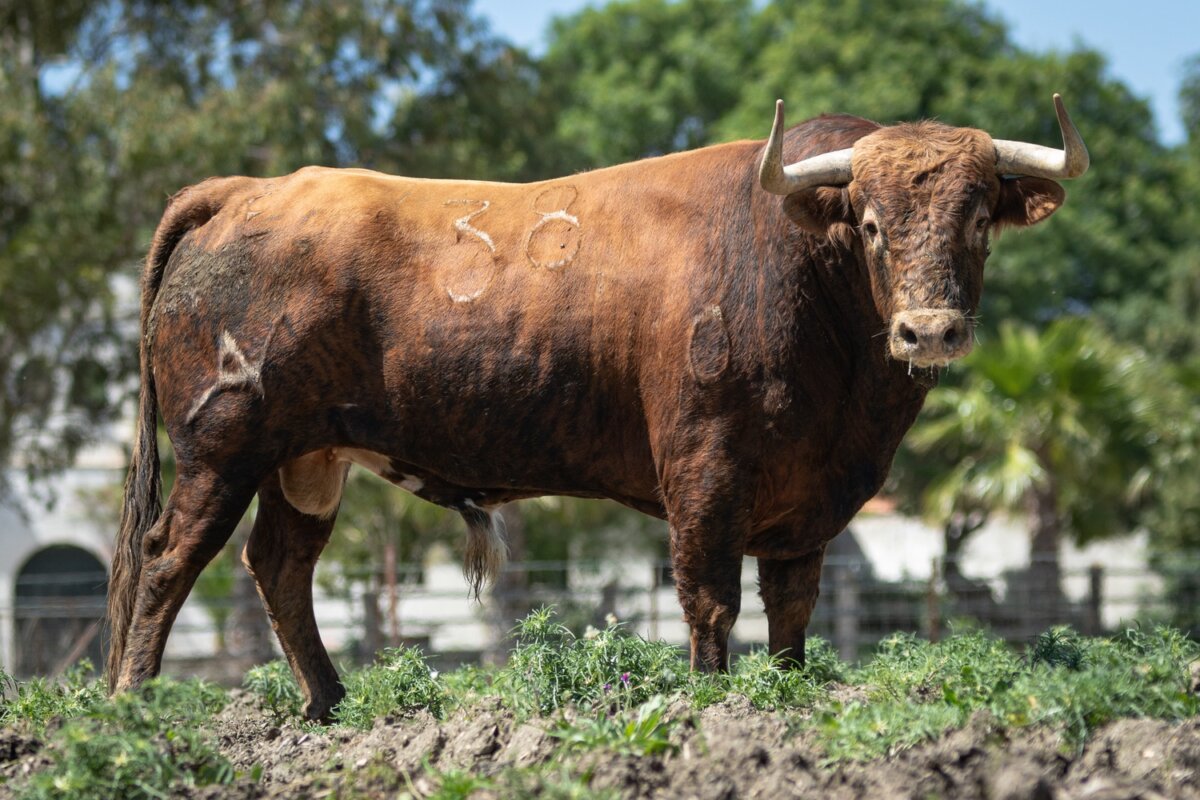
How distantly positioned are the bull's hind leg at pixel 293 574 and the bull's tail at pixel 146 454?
0.49 meters

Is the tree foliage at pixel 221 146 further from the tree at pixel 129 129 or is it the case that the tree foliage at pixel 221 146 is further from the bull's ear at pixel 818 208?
the bull's ear at pixel 818 208

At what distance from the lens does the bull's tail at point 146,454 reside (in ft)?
19.5

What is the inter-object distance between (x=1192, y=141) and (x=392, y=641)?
90.7 feet

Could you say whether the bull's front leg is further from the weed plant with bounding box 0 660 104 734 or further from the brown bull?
the weed plant with bounding box 0 660 104 734

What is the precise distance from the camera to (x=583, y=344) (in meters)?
5.38

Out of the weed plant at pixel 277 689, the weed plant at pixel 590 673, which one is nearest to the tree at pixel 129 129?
the weed plant at pixel 277 689

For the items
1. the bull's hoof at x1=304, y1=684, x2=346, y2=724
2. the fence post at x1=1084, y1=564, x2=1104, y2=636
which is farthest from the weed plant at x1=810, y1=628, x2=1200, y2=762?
the fence post at x1=1084, y1=564, x2=1104, y2=636

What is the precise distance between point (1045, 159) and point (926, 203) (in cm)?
61

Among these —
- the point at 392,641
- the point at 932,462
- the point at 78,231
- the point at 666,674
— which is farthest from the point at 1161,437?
the point at 666,674

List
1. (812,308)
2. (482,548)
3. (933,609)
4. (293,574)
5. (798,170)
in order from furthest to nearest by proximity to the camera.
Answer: (933,609) < (293,574) < (482,548) < (812,308) < (798,170)

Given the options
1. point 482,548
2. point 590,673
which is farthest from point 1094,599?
point 590,673

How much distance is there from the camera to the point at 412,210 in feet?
19.2

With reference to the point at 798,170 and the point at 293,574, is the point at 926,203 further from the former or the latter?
the point at 293,574

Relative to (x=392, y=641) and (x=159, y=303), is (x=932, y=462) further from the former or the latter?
(x=159, y=303)
